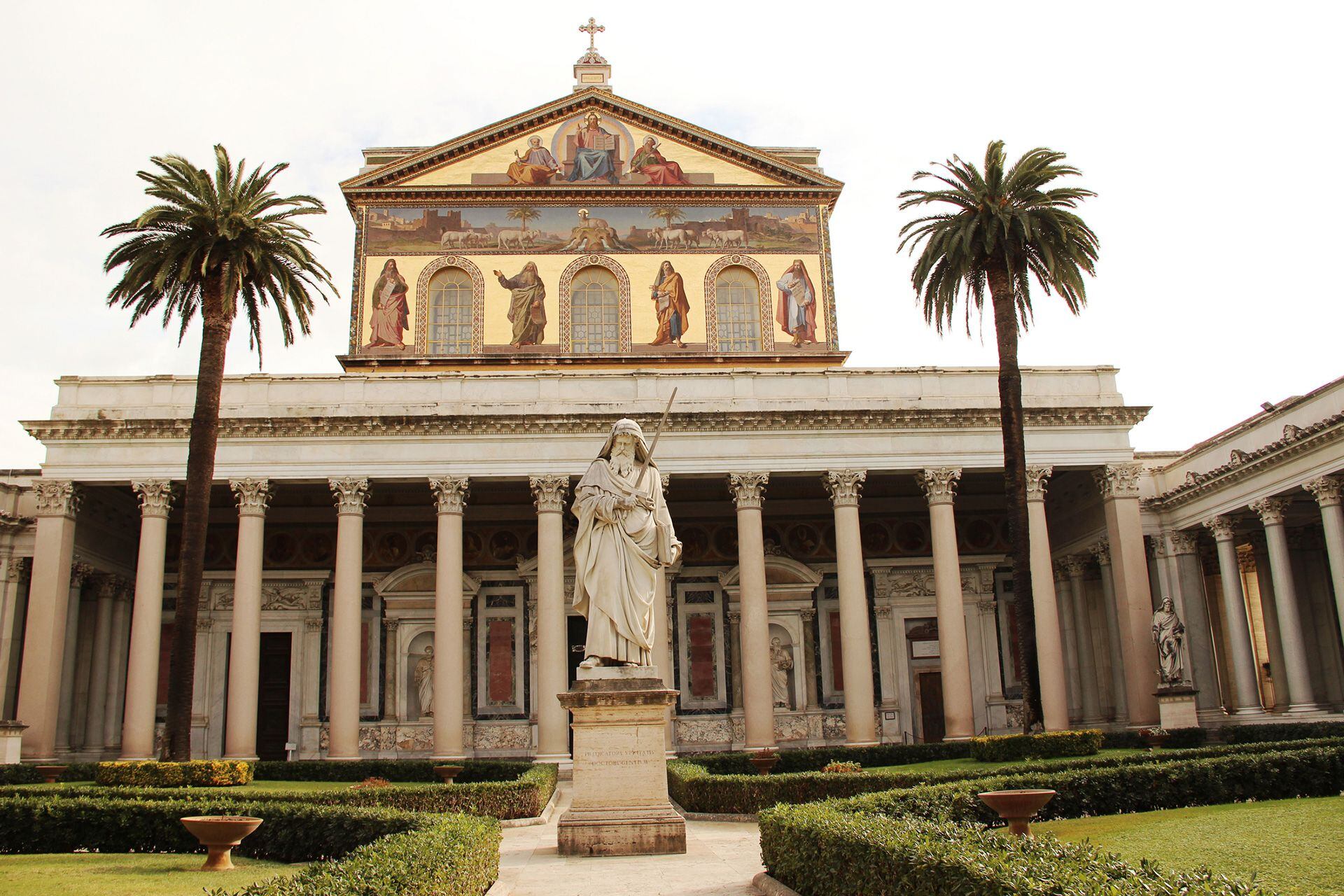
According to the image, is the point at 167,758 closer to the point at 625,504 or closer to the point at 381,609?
the point at 381,609

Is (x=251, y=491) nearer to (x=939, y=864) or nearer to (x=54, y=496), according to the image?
(x=54, y=496)

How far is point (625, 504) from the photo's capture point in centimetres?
1388

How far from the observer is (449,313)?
3875 cm

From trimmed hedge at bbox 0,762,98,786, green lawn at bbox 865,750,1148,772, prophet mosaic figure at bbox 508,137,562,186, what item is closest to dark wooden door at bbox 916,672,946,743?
green lawn at bbox 865,750,1148,772

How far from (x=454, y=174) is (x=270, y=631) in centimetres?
1629

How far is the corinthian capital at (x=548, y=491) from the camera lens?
32.0 meters

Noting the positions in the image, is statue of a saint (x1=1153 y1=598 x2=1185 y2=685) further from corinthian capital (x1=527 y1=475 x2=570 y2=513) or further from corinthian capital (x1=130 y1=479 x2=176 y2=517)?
corinthian capital (x1=130 y1=479 x2=176 y2=517)

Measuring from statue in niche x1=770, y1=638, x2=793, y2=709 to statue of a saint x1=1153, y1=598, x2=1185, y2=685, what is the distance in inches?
454

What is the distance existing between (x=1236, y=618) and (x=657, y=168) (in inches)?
908

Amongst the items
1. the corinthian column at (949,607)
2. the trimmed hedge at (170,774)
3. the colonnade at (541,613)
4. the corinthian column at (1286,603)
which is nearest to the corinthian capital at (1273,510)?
the corinthian column at (1286,603)

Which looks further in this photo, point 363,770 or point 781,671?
point 781,671

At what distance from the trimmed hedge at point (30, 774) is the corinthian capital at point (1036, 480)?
2457 cm

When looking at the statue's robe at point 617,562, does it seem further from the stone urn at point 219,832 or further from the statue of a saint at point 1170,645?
the statue of a saint at point 1170,645

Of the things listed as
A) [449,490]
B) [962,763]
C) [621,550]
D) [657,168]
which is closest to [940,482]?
[962,763]
